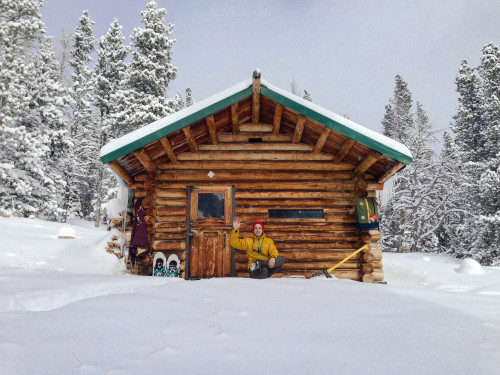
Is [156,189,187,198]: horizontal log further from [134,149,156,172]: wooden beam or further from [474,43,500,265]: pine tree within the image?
[474,43,500,265]: pine tree

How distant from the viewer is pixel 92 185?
4244 centimetres

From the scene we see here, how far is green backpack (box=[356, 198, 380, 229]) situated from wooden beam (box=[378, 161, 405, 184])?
1.87ft

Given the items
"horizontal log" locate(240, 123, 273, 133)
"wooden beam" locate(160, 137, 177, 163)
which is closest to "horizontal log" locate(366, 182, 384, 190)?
"horizontal log" locate(240, 123, 273, 133)

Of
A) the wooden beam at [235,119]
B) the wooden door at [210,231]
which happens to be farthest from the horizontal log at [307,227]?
the wooden beam at [235,119]

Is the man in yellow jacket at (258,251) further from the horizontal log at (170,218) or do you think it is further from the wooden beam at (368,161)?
the wooden beam at (368,161)

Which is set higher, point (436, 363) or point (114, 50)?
point (114, 50)

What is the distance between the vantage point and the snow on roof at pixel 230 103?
6461 millimetres

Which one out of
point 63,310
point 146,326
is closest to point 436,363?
point 146,326

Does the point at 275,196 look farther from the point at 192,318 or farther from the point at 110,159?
the point at 192,318

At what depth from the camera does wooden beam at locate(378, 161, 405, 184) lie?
22.4ft

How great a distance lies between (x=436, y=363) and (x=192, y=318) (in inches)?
66.8

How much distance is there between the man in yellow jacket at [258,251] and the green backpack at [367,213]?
2394 millimetres

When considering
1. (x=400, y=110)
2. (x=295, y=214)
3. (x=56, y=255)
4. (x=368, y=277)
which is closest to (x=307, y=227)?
(x=295, y=214)

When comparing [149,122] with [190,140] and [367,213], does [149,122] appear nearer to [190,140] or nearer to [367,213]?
[190,140]
